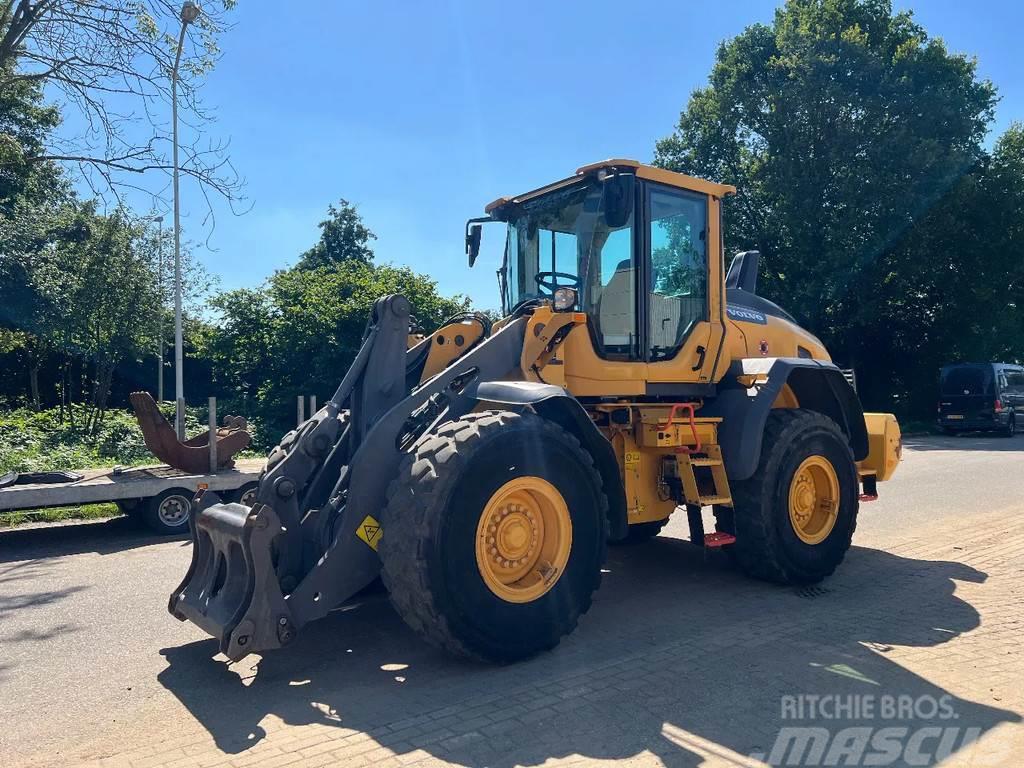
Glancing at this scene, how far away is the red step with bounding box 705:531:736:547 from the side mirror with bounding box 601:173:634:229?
2.45 m

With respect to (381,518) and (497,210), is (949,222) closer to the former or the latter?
(497,210)

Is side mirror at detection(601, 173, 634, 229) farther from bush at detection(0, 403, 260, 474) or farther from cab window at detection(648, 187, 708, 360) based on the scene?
bush at detection(0, 403, 260, 474)

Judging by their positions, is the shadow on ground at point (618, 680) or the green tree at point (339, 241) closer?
the shadow on ground at point (618, 680)

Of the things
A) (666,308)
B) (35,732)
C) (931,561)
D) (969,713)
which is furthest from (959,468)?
(35,732)

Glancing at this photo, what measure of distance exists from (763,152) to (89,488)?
79.2 feet

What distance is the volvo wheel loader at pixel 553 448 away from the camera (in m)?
4.51

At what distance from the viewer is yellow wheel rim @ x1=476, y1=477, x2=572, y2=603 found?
472 cm

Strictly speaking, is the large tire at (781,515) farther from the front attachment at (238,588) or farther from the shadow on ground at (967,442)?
the shadow on ground at (967,442)

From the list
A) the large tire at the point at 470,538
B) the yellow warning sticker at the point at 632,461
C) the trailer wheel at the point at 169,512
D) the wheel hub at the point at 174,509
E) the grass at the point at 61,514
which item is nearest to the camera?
the large tire at the point at 470,538

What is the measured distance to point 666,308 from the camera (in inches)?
255

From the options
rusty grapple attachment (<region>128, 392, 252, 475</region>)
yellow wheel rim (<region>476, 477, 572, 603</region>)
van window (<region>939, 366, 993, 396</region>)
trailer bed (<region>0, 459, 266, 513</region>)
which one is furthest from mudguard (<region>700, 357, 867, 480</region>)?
van window (<region>939, 366, 993, 396</region>)

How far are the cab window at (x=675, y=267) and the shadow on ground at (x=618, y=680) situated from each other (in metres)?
2.05

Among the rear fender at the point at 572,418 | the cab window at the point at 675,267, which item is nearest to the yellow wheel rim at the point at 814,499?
the cab window at the point at 675,267

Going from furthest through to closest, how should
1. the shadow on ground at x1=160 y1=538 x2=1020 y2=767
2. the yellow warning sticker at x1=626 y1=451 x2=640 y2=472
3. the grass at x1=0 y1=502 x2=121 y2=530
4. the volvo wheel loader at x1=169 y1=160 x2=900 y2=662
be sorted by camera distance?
the grass at x1=0 y1=502 x2=121 y2=530 < the yellow warning sticker at x1=626 y1=451 x2=640 y2=472 < the volvo wheel loader at x1=169 y1=160 x2=900 y2=662 < the shadow on ground at x1=160 y1=538 x2=1020 y2=767
